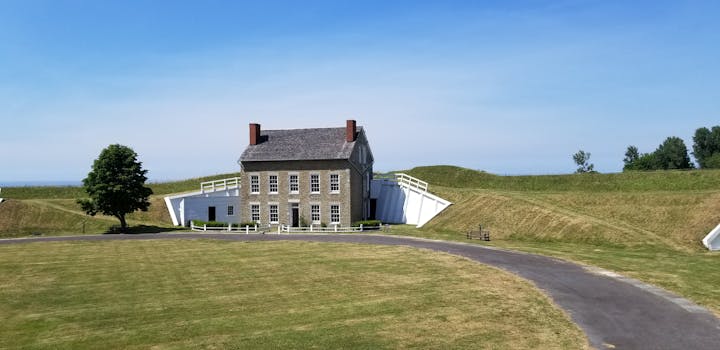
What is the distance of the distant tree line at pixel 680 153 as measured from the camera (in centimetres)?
10488

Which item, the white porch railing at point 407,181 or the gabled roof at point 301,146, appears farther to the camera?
the white porch railing at point 407,181

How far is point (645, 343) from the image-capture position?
14.6m

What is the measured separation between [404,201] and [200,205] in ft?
68.7

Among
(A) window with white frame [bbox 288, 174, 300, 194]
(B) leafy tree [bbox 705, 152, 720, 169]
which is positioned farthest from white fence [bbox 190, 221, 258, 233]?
(B) leafy tree [bbox 705, 152, 720, 169]

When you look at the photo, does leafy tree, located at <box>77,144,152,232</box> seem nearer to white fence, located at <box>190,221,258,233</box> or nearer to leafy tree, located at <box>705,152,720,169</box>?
white fence, located at <box>190,221,258,233</box>

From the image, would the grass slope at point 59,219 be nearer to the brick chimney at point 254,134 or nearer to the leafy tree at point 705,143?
the brick chimney at point 254,134

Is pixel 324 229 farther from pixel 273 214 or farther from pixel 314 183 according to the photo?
pixel 273 214

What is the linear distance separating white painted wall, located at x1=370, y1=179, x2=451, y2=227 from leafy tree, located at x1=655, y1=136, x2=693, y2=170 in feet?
241

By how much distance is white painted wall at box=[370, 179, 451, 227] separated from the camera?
5178cm

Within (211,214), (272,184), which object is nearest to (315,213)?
(272,184)

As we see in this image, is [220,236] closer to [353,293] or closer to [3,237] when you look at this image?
[3,237]

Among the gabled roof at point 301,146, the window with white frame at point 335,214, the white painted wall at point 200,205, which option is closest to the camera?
the window with white frame at point 335,214

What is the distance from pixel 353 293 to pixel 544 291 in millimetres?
7524

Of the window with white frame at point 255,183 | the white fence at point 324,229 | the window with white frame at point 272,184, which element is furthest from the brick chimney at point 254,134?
the white fence at point 324,229
